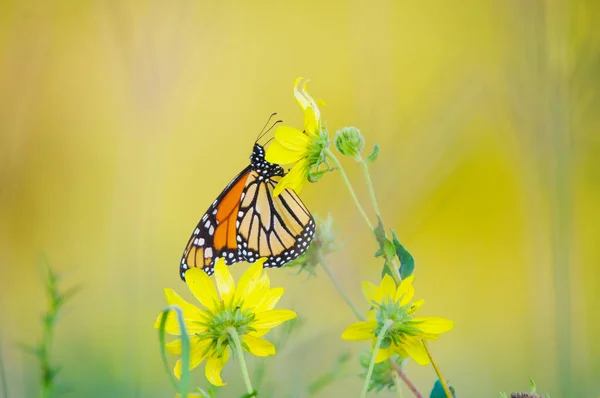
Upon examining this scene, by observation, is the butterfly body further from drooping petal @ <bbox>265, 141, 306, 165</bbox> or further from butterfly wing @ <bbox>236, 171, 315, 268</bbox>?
drooping petal @ <bbox>265, 141, 306, 165</bbox>

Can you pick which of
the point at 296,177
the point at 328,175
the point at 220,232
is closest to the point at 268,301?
the point at 296,177

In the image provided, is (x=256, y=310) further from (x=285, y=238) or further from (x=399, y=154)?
(x=399, y=154)

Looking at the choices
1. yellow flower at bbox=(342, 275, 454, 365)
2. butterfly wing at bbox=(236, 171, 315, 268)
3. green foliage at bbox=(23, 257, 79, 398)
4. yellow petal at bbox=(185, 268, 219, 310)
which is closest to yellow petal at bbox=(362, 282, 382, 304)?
yellow flower at bbox=(342, 275, 454, 365)

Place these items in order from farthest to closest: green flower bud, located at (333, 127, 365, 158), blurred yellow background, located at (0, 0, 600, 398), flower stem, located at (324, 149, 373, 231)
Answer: blurred yellow background, located at (0, 0, 600, 398)
green flower bud, located at (333, 127, 365, 158)
flower stem, located at (324, 149, 373, 231)

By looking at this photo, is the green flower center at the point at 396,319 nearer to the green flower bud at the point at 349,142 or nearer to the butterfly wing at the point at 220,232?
the green flower bud at the point at 349,142

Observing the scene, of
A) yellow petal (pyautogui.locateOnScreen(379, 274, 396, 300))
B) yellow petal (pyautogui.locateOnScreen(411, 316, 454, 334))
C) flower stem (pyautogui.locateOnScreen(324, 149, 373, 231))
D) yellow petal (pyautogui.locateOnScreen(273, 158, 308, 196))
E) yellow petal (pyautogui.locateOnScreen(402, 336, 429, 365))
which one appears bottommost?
yellow petal (pyautogui.locateOnScreen(402, 336, 429, 365))

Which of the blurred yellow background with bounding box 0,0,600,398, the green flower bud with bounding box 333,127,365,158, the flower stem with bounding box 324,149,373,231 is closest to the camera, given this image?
the flower stem with bounding box 324,149,373,231
